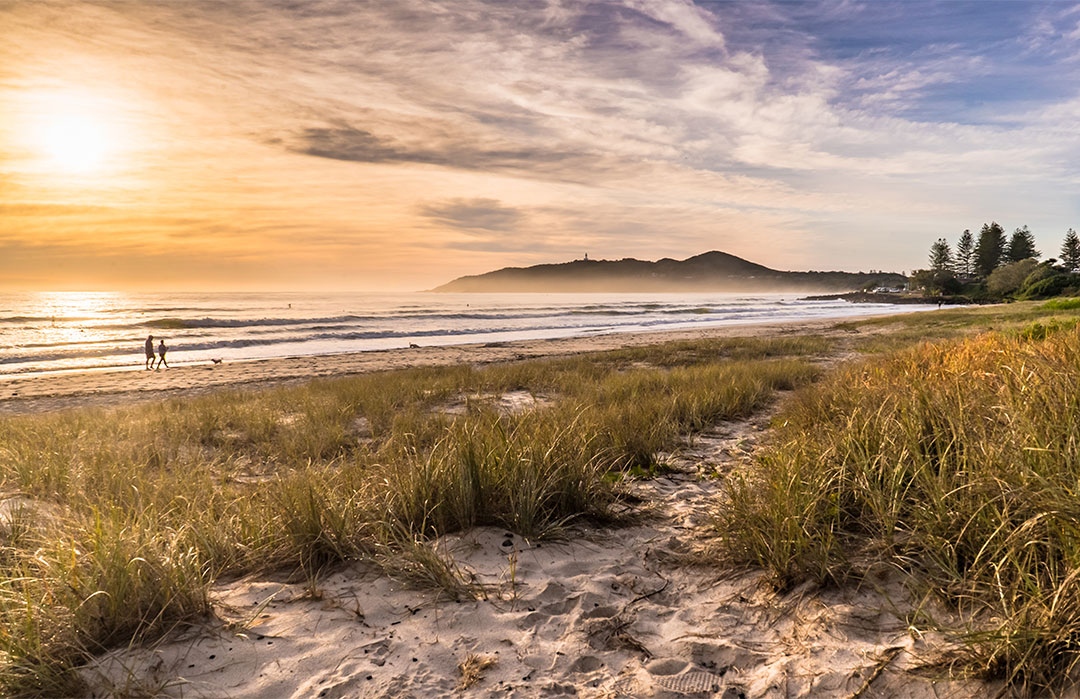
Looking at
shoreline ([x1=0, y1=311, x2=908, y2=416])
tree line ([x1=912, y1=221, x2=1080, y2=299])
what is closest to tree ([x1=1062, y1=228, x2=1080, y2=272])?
tree line ([x1=912, y1=221, x2=1080, y2=299])

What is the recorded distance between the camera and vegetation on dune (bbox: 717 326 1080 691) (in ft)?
6.91

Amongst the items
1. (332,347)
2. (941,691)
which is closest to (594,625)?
(941,691)

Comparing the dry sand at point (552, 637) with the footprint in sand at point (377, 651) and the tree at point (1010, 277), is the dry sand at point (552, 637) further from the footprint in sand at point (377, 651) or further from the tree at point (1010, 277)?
the tree at point (1010, 277)

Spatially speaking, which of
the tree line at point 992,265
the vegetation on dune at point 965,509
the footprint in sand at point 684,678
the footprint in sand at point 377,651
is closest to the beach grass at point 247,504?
the footprint in sand at point 377,651

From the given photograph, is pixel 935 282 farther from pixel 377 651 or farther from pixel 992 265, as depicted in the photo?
pixel 377 651

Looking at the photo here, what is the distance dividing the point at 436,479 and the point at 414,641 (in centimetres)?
140

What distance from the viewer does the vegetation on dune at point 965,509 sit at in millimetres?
2105

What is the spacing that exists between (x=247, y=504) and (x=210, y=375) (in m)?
17.6

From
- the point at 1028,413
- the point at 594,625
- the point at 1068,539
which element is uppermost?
the point at 1028,413

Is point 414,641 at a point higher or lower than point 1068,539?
lower

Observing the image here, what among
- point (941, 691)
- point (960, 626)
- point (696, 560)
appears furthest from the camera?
point (696, 560)

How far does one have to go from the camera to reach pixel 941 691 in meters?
2.12

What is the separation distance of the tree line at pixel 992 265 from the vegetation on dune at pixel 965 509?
64129 millimetres

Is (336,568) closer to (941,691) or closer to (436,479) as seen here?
(436,479)
